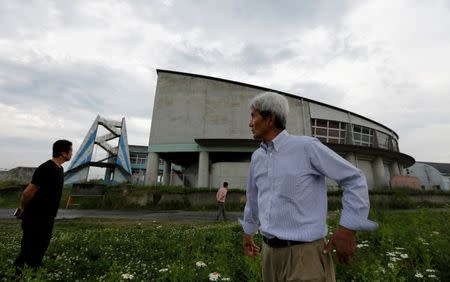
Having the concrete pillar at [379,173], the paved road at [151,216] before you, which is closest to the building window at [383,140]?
the concrete pillar at [379,173]

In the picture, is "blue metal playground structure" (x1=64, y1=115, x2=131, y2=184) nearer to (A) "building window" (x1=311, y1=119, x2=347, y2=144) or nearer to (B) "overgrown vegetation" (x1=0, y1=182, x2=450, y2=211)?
(B) "overgrown vegetation" (x1=0, y1=182, x2=450, y2=211)

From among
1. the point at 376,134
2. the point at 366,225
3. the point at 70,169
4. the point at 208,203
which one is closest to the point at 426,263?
the point at 366,225

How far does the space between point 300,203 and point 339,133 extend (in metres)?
36.0

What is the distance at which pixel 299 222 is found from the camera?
6.06ft

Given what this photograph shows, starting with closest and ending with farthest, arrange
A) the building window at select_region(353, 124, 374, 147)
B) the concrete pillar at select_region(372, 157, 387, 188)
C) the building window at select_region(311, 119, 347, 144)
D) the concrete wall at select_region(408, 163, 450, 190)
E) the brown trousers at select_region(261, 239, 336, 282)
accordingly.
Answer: the brown trousers at select_region(261, 239, 336, 282), the concrete pillar at select_region(372, 157, 387, 188), the building window at select_region(311, 119, 347, 144), the building window at select_region(353, 124, 374, 147), the concrete wall at select_region(408, 163, 450, 190)

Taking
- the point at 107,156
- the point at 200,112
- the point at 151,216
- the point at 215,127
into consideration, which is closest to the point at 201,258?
the point at 151,216

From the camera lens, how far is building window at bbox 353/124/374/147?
118ft

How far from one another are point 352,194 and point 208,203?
18.9 metres

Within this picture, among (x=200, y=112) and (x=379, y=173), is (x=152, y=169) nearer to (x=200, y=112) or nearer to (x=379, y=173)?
(x=200, y=112)

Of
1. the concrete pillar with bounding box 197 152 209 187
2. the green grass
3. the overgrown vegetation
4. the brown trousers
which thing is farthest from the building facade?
the brown trousers

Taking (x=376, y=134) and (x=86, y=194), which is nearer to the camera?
(x=86, y=194)

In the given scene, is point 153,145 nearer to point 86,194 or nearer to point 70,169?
point 86,194

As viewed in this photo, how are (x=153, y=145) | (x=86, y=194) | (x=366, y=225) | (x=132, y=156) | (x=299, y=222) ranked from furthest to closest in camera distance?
(x=132, y=156), (x=153, y=145), (x=86, y=194), (x=299, y=222), (x=366, y=225)

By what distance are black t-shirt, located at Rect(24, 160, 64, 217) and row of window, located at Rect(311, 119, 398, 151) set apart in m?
31.0
